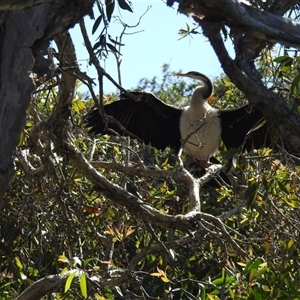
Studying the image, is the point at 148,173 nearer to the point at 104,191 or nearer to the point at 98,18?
the point at 104,191

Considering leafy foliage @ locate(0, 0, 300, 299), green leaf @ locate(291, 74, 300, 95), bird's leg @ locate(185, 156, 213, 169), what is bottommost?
leafy foliage @ locate(0, 0, 300, 299)

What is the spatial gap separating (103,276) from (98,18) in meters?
1.00

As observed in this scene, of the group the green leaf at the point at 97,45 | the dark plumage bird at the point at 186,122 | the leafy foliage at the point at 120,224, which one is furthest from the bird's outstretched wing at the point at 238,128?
the green leaf at the point at 97,45

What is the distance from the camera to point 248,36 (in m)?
1.82

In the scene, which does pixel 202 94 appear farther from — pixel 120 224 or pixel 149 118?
pixel 120 224

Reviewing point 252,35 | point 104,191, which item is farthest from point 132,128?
point 252,35

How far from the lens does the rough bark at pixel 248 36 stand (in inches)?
67.8

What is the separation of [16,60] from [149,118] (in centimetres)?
369

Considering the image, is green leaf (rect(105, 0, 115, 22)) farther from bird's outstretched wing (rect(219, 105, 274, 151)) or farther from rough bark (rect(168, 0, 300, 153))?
bird's outstretched wing (rect(219, 105, 274, 151))

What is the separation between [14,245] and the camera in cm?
331

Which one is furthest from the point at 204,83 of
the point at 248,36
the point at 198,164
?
the point at 248,36

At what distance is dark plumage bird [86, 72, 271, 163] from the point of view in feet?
16.7

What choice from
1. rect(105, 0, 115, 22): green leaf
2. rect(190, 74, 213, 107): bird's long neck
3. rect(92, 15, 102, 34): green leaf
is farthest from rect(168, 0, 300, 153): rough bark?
rect(190, 74, 213, 107): bird's long neck

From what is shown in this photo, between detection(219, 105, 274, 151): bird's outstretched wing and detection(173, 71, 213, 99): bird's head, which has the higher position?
detection(173, 71, 213, 99): bird's head
